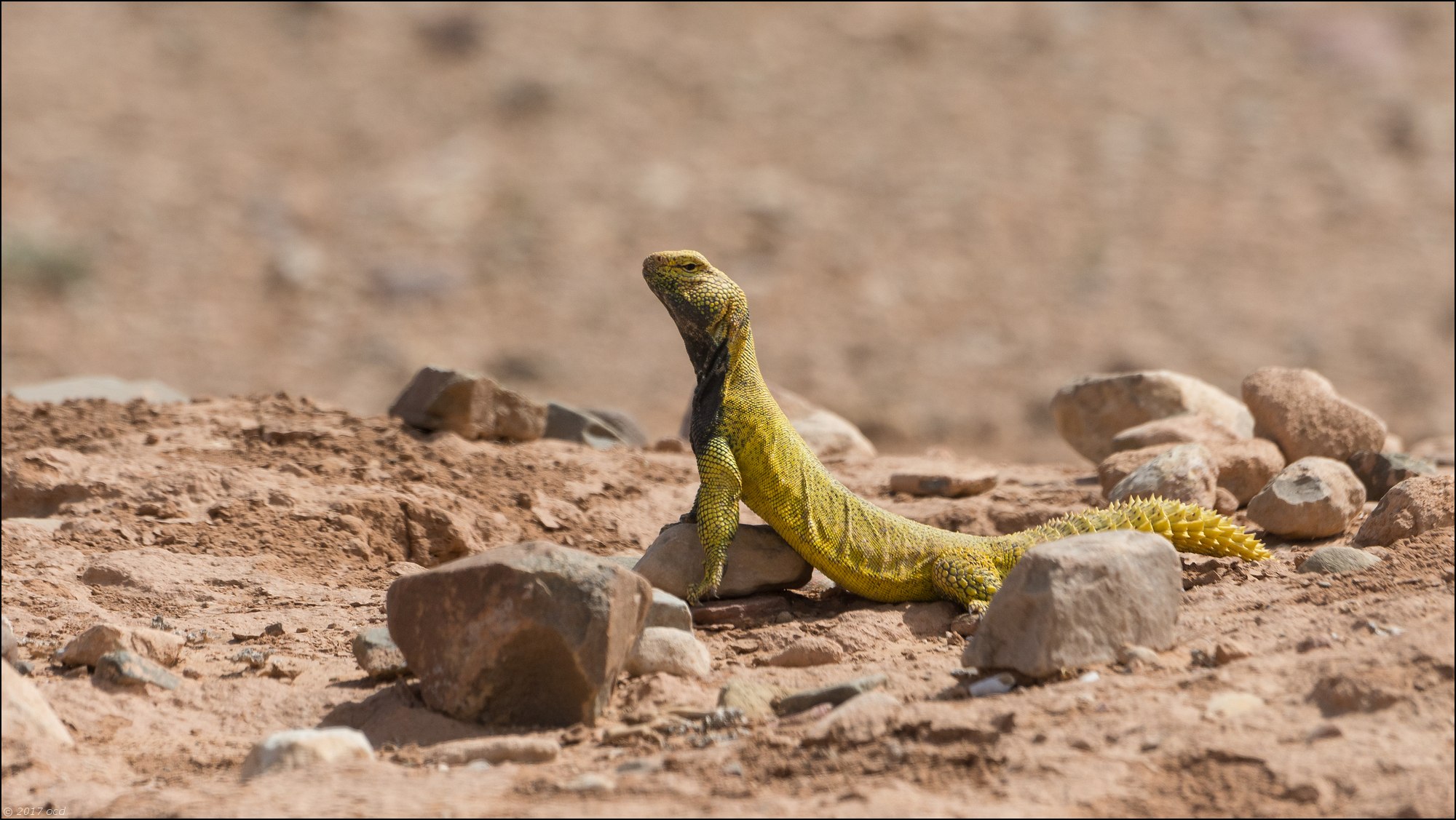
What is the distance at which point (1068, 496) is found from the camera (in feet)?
30.5

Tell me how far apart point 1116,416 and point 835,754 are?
6426 millimetres

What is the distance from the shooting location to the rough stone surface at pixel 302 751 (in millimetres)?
4383

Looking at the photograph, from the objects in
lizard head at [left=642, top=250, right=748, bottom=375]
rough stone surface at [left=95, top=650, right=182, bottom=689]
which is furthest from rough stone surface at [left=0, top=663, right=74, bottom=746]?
lizard head at [left=642, top=250, right=748, bottom=375]

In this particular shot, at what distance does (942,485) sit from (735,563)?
10.3ft

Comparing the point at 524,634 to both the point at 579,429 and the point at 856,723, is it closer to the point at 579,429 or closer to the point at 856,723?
the point at 856,723

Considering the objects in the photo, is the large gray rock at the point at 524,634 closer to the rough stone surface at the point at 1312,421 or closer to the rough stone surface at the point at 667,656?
the rough stone surface at the point at 667,656

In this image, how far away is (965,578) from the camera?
662 centimetres

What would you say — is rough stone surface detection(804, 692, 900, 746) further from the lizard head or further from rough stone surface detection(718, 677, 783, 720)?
the lizard head

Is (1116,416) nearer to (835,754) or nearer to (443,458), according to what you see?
(443,458)

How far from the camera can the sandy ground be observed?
4090 mm

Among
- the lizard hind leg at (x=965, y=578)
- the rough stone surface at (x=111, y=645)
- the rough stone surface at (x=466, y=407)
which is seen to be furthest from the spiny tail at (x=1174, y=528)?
the rough stone surface at (x=466, y=407)

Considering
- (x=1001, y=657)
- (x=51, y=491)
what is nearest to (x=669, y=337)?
(x=51, y=491)

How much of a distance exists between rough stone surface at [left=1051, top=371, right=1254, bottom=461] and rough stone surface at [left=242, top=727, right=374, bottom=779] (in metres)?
6.70

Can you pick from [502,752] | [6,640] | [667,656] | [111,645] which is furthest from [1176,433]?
[6,640]
